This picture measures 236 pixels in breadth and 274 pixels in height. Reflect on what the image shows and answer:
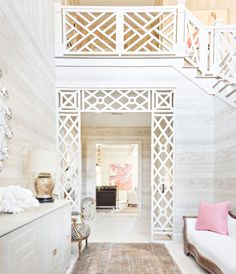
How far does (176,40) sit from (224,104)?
56.2 inches

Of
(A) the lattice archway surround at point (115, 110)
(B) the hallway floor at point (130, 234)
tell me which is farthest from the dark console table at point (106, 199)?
(A) the lattice archway surround at point (115, 110)

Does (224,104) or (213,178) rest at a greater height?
(224,104)

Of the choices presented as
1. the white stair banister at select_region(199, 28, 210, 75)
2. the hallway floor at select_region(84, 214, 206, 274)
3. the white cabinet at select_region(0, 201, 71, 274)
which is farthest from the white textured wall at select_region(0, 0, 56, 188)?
the white stair banister at select_region(199, 28, 210, 75)

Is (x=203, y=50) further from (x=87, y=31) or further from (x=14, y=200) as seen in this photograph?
(x=14, y=200)

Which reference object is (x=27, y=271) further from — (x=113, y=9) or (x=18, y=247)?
(x=113, y=9)

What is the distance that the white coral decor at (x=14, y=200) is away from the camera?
6.33 feet

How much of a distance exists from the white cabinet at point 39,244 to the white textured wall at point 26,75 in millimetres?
591

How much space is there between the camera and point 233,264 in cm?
234

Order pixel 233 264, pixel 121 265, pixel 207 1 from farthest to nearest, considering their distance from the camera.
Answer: pixel 207 1, pixel 121 265, pixel 233 264

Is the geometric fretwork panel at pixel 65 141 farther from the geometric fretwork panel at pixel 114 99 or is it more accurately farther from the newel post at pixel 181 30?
the newel post at pixel 181 30

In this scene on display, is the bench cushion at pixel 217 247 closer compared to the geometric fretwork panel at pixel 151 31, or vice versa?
the bench cushion at pixel 217 247

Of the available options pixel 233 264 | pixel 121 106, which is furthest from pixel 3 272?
pixel 121 106

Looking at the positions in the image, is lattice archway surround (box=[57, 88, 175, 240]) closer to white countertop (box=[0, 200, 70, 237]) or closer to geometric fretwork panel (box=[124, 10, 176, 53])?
geometric fretwork panel (box=[124, 10, 176, 53])

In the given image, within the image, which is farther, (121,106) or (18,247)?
(121,106)
